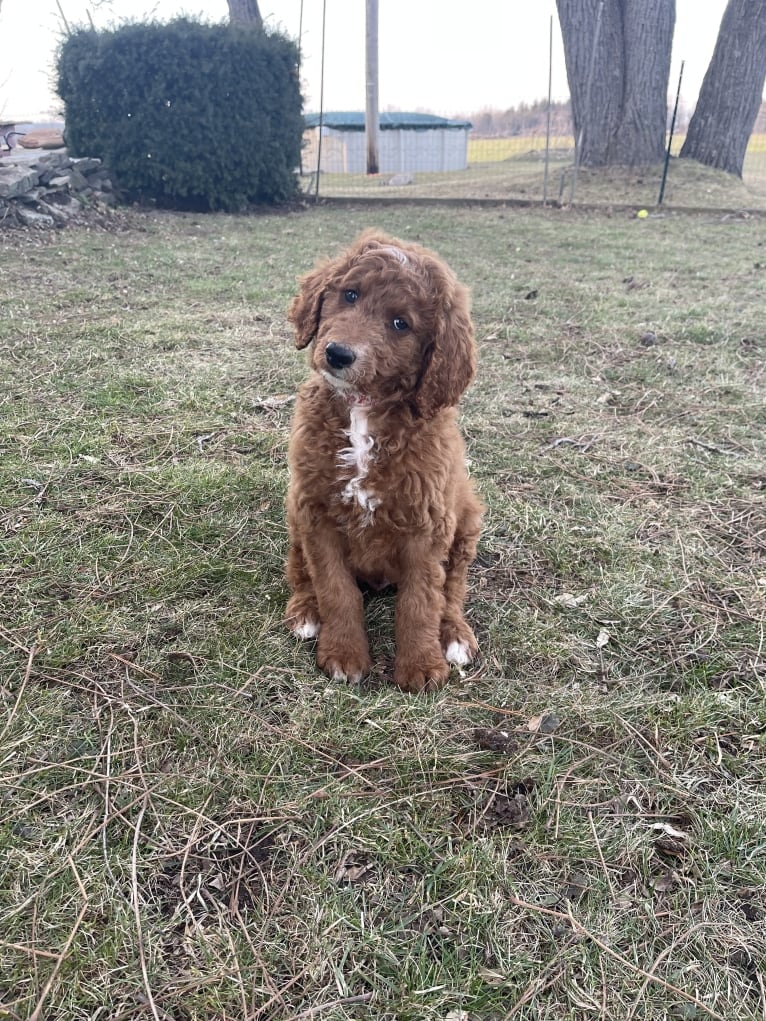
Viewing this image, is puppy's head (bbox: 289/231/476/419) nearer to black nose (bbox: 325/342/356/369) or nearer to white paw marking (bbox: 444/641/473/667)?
black nose (bbox: 325/342/356/369)

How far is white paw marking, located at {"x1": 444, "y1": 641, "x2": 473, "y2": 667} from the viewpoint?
2.88m

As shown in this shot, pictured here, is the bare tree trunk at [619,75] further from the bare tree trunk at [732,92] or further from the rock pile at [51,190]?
the rock pile at [51,190]

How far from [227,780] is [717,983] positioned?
1498 millimetres

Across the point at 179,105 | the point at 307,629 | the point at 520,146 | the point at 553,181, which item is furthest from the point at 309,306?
the point at 520,146

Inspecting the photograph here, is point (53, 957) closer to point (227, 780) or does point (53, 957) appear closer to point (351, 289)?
point (227, 780)

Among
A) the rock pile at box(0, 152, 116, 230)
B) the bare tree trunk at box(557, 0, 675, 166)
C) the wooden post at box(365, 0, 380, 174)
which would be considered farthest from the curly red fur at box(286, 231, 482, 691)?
the wooden post at box(365, 0, 380, 174)

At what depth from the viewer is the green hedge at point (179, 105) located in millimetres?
12703

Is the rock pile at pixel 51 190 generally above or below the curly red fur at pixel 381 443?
above

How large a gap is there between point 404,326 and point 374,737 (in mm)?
1510

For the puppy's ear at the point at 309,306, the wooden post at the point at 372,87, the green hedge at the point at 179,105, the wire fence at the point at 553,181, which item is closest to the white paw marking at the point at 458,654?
the puppy's ear at the point at 309,306

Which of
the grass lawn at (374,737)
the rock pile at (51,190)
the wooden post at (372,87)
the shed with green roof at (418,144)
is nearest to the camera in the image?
the grass lawn at (374,737)

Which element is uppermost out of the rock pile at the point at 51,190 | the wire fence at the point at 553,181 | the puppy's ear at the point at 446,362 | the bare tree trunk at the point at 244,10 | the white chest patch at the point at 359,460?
the bare tree trunk at the point at 244,10

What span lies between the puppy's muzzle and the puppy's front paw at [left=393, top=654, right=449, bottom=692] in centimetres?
118

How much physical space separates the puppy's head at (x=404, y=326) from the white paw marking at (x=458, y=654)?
3.18 feet
